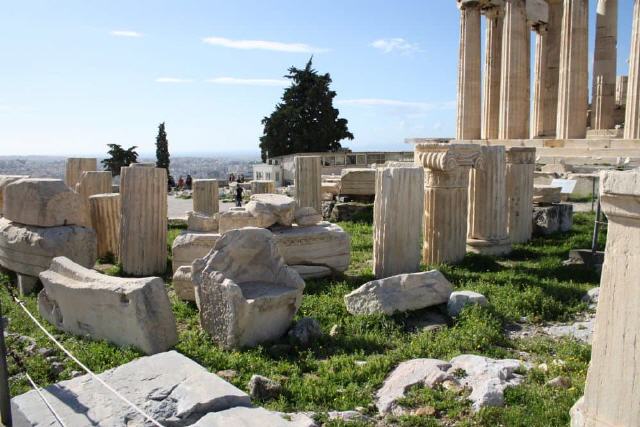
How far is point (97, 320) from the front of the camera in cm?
587

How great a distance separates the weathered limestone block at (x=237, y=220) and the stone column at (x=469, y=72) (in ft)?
55.9

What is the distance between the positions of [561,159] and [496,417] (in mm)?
17571

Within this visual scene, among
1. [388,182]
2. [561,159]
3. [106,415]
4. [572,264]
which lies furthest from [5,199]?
[561,159]

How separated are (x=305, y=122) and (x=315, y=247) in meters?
29.6

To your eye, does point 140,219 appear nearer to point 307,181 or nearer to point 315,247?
point 315,247

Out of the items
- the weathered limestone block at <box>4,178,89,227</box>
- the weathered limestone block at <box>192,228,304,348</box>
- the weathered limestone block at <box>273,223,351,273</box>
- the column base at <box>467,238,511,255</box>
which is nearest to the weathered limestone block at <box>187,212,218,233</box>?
the weathered limestone block at <box>273,223,351,273</box>

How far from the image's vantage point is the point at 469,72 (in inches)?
915

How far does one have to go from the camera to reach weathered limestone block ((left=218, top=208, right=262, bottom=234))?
8695 mm

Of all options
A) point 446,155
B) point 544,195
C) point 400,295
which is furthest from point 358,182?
point 400,295

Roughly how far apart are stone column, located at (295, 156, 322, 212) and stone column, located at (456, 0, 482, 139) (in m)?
11.8

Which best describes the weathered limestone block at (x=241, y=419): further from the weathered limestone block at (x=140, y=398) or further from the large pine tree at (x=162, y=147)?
the large pine tree at (x=162, y=147)

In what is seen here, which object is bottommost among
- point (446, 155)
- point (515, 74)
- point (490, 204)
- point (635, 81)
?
point (490, 204)

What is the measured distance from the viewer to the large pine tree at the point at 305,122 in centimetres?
3738

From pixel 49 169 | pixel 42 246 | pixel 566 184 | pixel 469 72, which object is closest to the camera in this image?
pixel 42 246
